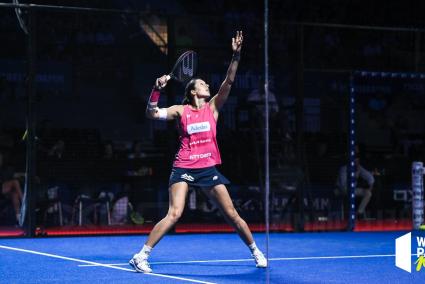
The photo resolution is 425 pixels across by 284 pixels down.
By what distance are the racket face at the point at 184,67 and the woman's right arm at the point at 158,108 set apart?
0.42 meters

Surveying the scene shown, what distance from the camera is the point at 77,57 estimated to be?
13.2 meters

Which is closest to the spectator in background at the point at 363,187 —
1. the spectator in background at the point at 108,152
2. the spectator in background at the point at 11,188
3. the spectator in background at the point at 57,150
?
the spectator in background at the point at 108,152

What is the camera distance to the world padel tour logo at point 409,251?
7.84 m

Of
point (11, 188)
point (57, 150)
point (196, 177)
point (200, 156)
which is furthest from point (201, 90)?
point (11, 188)

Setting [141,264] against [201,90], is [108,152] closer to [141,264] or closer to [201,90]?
[201,90]

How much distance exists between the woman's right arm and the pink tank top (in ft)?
0.29

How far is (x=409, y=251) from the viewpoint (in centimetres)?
967

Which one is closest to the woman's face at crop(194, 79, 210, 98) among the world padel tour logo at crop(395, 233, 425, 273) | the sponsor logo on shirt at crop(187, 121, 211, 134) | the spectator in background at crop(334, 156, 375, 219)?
the sponsor logo on shirt at crop(187, 121, 211, 134)

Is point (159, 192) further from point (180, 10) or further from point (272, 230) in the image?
point (180, 10)

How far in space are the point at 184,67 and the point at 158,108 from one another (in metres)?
0.84

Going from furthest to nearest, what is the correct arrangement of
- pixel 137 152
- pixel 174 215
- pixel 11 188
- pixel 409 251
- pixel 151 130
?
pixel 151 130, pixel 137 152, pixel 11 188, pixel 409 251, pixel 174 215

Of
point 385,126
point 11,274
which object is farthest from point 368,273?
point 385,126

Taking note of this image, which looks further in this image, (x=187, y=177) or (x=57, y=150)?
(x=57, y=150)

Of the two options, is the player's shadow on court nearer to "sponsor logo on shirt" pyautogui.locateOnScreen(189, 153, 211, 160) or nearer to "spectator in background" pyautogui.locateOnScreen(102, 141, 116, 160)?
"sponsor logo on shirt" pyautogui.locateOnScreen(189, 153, 211, 160)
